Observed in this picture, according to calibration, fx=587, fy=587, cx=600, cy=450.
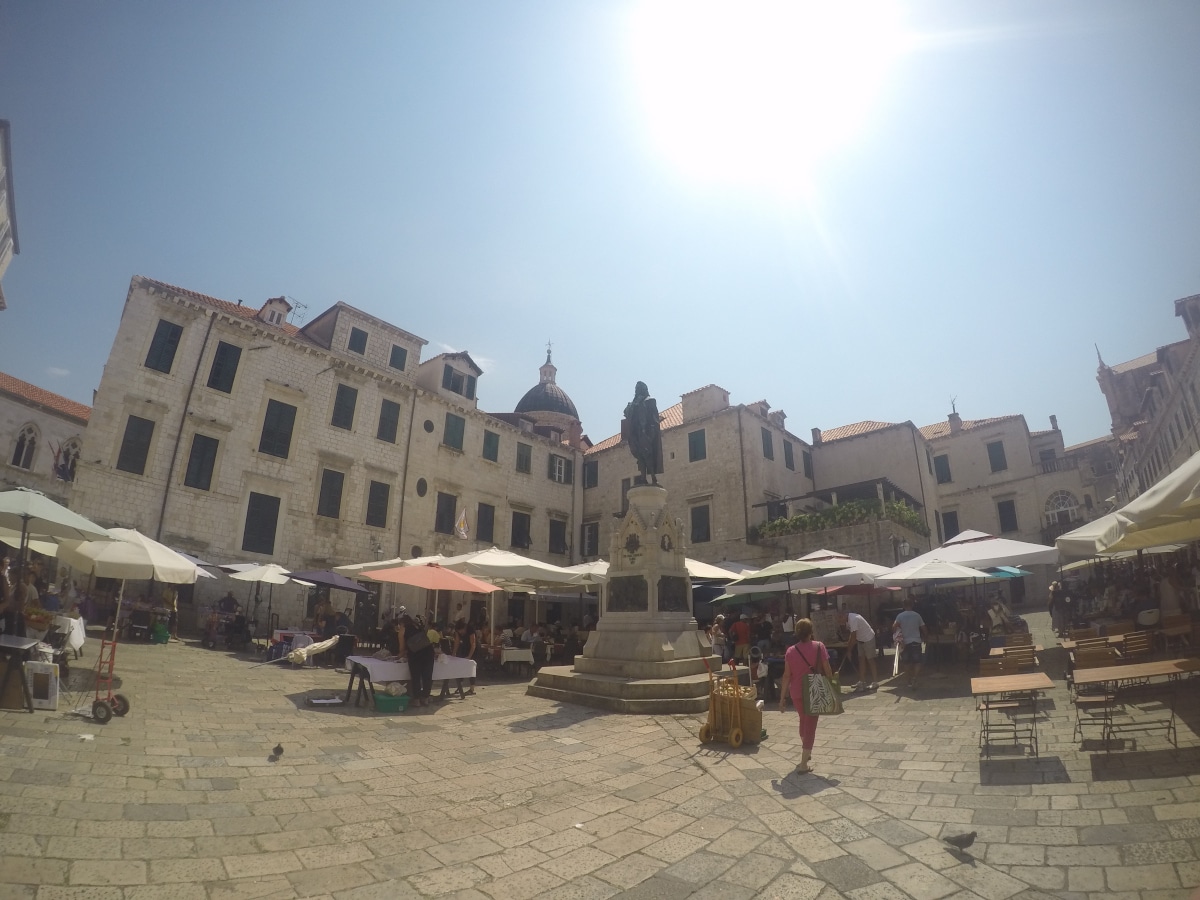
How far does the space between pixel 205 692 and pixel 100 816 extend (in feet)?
18.9

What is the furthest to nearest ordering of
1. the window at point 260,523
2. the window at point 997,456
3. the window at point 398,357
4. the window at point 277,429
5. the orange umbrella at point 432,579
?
1. the window at point 997,456
2. the window at point 398,357
3. the window at point 277,429
4. the window at point 260,523
5. the orange umbrella at point 432,579

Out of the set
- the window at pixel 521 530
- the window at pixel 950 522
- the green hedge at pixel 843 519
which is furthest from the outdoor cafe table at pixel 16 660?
the window at pixel 950 522

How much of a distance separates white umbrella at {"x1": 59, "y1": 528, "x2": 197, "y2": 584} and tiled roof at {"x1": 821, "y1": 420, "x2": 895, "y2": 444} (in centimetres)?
2938

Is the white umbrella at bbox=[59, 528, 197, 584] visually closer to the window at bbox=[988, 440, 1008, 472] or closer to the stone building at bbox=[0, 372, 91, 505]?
the stone building at bbox=[0, 372, 91, 505]

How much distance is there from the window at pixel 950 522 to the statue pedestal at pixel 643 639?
99.9 ft

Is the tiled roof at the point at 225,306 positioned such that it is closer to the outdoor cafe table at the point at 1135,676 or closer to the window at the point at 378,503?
the window at the point at 378,503

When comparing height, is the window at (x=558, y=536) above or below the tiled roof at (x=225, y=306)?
below

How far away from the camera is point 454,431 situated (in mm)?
26641

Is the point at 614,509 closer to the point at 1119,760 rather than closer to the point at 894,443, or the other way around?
the point at 894,443

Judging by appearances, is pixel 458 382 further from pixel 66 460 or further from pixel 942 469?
pixel 942 469

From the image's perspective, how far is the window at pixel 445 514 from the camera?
985 inches

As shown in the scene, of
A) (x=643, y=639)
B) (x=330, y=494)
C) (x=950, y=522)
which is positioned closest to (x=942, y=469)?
(x=950, y=522)

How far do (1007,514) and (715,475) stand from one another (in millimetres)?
19380

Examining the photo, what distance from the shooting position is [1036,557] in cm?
1118
